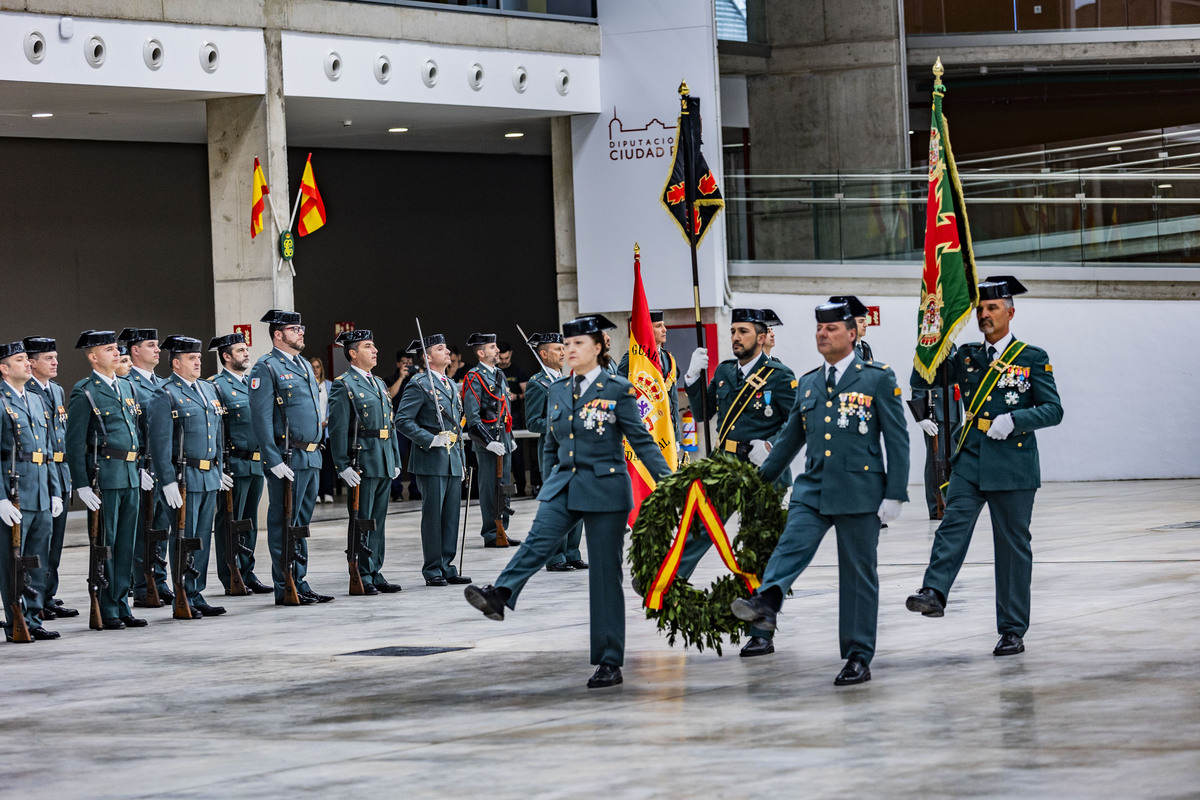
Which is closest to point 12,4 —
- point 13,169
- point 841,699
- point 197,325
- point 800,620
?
point 13,169

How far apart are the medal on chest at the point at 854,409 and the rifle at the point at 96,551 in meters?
4.77

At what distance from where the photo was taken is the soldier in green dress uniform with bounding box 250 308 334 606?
35.7 feet

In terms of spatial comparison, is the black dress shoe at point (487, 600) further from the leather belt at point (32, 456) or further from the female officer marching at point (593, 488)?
the leather belt at point (32, 456)

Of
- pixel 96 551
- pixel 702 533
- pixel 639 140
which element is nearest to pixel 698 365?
pixel 702 533

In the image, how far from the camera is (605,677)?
7016mm

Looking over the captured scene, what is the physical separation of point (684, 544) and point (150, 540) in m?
4.50

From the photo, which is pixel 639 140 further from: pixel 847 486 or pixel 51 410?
pixel 847 486

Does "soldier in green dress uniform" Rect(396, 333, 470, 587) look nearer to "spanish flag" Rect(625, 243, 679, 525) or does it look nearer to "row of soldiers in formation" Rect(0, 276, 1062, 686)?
"row of soldiers in formation" Rect(0, 276, 1062, 686)

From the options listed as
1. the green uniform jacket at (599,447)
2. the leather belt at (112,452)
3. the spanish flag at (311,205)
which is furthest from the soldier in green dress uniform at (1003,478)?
the spanish flag at (311,205)

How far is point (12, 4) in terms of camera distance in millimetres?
15430

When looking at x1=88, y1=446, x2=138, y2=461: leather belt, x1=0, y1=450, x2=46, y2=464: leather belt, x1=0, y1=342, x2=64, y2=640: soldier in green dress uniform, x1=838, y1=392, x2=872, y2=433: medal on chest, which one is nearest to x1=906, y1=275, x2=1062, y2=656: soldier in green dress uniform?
x1=838, y1=392, x2=872, y2=433: medal on chest

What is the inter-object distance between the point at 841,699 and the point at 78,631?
17.8 feet

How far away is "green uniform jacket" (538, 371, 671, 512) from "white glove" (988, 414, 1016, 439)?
144 centimetres

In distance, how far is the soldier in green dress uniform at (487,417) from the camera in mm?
13969
